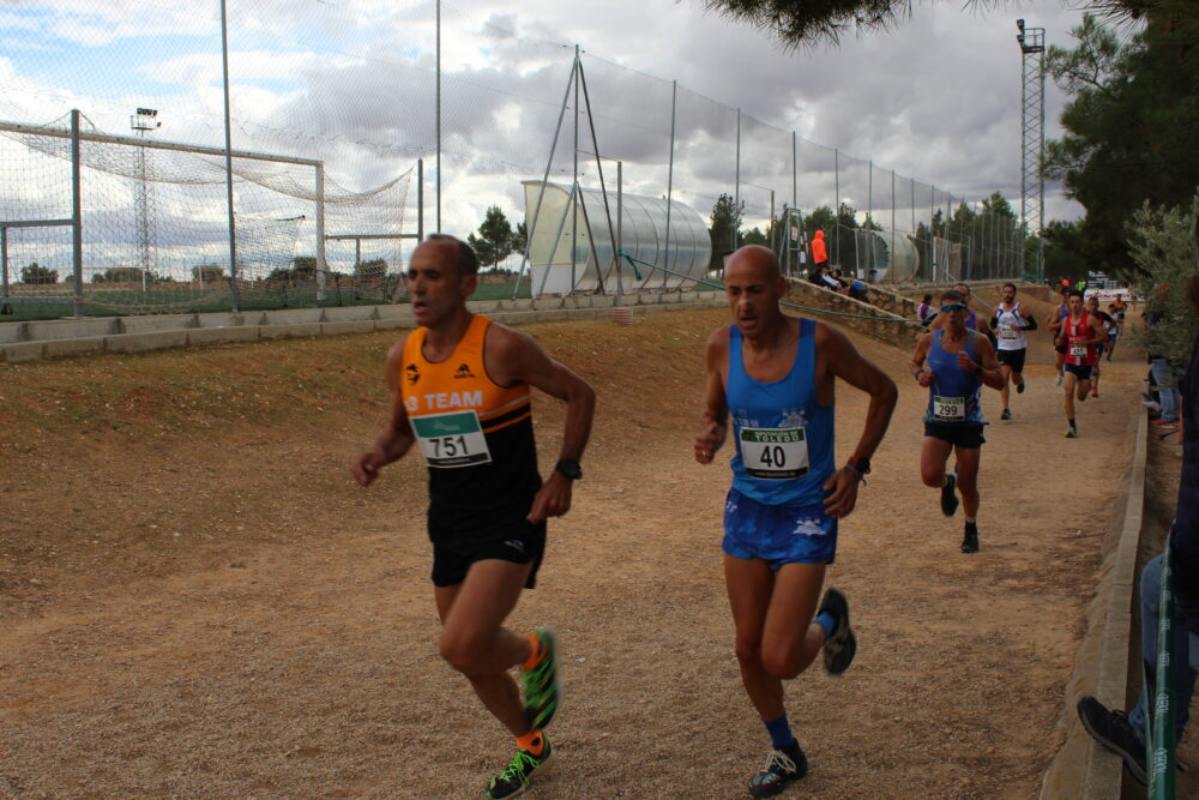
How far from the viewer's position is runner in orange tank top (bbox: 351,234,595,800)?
3.91m

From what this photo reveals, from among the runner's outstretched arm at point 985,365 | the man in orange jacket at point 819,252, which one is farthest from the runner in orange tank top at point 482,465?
the man in orange jacket at point 819,252

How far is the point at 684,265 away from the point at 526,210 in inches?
260

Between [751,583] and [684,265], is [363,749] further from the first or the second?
[684,265]

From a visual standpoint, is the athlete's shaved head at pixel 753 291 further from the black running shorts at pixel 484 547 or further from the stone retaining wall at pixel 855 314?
the stone retaining wall at pixel 855 314

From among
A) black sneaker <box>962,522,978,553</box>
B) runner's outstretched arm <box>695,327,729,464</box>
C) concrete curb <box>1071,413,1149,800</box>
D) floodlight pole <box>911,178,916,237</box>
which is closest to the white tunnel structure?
black sneaker <box>962,522,978,553</box>

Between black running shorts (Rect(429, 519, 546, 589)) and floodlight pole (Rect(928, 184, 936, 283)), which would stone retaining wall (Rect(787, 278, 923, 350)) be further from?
black running shorts (Rect(429, 519, 546, 589))

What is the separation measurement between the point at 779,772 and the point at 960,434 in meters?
4.96

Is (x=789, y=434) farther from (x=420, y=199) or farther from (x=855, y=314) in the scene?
(x=855, y=314)

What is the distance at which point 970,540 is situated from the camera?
27.0 feet

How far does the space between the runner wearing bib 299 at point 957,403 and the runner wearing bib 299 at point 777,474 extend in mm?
4485

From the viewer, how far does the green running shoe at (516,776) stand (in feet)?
13.1

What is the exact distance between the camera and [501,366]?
4.02 m

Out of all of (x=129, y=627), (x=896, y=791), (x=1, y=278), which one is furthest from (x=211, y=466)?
(x=896, y=791)

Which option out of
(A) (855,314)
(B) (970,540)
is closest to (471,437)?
(B) (970,540)
